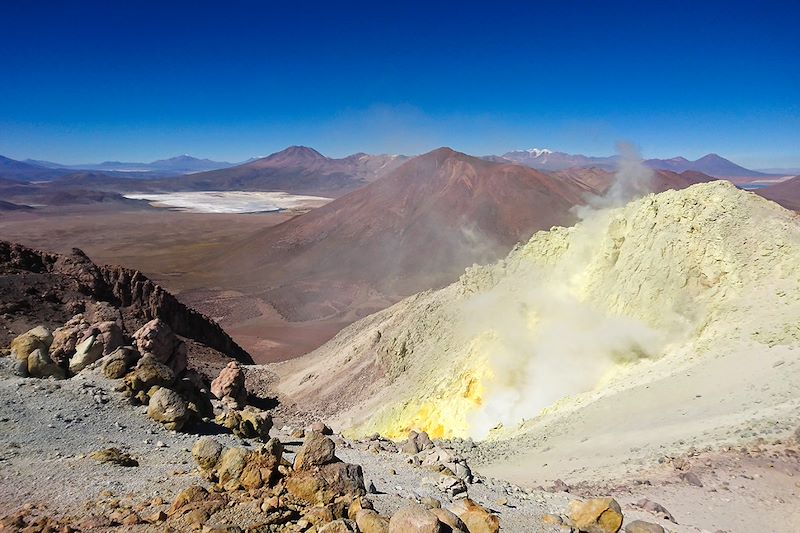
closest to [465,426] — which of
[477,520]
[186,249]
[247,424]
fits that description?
[247,424]

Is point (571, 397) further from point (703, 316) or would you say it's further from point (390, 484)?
point (390, 484)

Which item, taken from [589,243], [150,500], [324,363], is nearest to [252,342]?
[324,363]

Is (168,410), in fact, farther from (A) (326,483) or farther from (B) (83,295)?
(B) (83,295)

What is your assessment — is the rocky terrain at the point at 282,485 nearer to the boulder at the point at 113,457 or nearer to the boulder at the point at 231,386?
the boulder at the point at 113,457

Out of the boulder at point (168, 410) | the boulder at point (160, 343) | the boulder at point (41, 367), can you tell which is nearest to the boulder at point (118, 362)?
the boulder at point (41, 367)

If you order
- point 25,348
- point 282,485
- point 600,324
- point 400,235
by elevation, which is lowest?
point 400,235

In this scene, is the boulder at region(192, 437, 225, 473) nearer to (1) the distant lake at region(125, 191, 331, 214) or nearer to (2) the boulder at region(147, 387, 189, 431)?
(2) the boulder at region(147, 387, 189, 431)

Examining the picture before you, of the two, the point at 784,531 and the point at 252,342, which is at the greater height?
the point at 784,531
